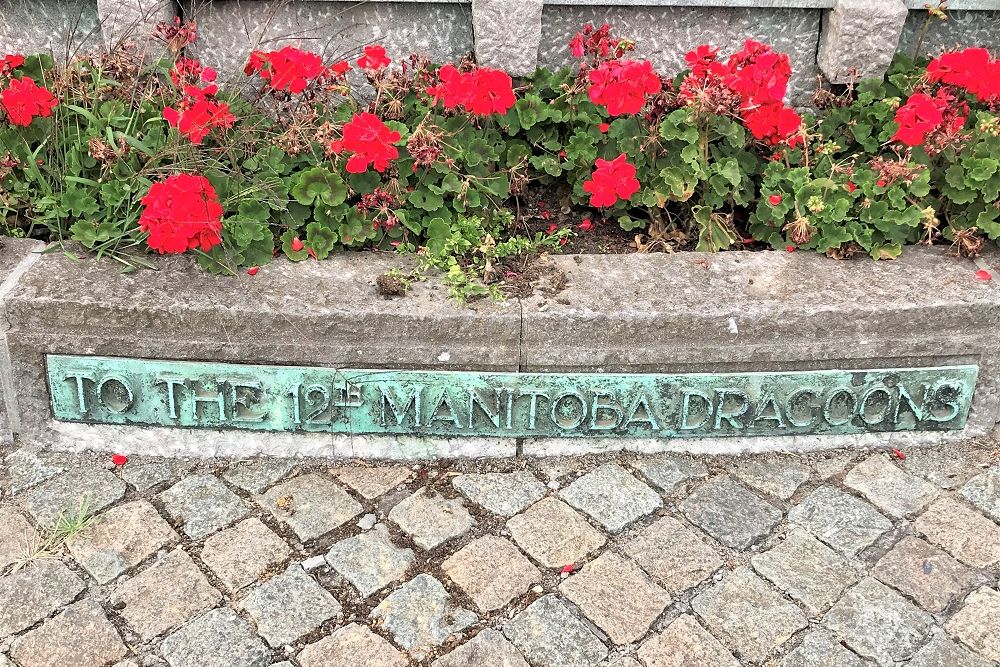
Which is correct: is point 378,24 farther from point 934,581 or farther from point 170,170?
point 934,581

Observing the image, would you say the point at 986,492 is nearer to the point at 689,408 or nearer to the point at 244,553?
the point at 689,408

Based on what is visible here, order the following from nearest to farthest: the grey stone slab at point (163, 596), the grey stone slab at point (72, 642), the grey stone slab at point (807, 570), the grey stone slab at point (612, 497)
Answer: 1. the grey stone slab at point (72, 642)
2. the grey stone slab at point (163, 596)
3. the grey stone slab at point (807, 570)
4. the grey stone slab at point (612, 497)

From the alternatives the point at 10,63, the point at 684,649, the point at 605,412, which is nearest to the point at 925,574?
the point at 684,649

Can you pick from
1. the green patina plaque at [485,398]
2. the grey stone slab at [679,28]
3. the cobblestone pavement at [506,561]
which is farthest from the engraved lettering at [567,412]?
the grey stone slab at [679,28]

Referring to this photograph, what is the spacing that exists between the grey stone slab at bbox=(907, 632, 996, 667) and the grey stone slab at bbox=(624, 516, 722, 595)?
0.52 meters

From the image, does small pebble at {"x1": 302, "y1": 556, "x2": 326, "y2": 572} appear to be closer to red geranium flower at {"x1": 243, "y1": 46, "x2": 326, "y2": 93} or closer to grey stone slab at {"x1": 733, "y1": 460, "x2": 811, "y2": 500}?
grey stone slab at {"x1": 733, "y1": 460, "x2": 811, "y2": 500}

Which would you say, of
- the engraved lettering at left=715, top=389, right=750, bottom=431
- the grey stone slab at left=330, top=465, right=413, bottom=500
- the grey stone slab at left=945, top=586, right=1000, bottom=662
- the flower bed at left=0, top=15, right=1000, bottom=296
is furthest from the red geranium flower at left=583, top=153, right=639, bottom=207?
the grey stone slab at left=945, top=586, right=1000, bottom=662

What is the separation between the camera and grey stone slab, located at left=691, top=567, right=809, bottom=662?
2412 millimetres

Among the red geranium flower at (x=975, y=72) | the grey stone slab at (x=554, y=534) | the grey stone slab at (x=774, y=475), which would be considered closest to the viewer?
the grey stone slab at (x=554, y=534)

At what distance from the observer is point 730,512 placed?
9.18 ft

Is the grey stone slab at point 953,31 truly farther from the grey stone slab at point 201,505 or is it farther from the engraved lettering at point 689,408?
the grey stone slab at point 201,505

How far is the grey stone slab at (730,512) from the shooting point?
272cm

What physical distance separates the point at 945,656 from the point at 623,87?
1.78 meters

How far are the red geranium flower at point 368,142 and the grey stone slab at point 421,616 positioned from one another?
3.93 ft
